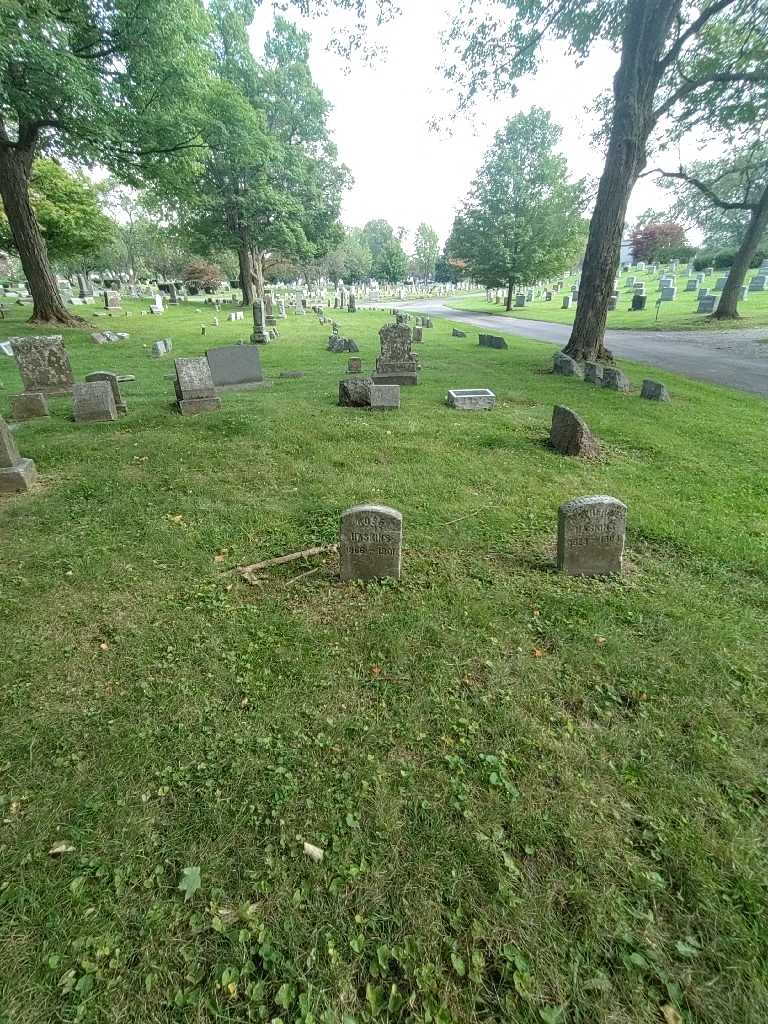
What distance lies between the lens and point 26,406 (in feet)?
28.5

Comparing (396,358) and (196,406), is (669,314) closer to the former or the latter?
(396,358)

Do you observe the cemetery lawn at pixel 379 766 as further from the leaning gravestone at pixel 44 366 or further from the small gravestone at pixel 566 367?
the small gravestone at pixel 566 367

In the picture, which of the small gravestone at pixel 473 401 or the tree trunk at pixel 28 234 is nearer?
the small gravestone at pixel 473 401

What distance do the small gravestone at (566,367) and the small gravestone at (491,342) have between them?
17.5ft

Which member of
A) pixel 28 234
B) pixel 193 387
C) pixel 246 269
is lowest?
pixel 193 387

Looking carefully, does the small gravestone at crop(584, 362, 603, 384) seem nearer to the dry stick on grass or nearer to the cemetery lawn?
the cemetery lawn

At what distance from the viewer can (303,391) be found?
1102 centimetres

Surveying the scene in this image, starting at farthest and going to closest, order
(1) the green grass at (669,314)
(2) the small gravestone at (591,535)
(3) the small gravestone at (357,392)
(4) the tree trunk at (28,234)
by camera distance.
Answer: (1) the green grass at (669,314), (4) the tree trunk at (28,234), (3) the small gravestone at (357,392), (2) the small gravestone at (591,535)

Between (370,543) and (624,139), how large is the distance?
13689 millimetres

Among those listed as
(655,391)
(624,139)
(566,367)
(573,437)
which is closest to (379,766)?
(573,437)

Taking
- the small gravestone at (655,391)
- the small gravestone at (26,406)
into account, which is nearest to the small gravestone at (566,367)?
the small gravestone at (655,391)

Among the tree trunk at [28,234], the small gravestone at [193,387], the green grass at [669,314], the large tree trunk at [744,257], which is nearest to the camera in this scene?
the small gravestone at [193,387]

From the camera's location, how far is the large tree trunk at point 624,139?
11188mm

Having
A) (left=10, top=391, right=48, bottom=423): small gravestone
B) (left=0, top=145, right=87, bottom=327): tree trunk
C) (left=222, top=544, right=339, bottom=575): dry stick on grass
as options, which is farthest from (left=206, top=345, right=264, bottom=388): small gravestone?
(left=0, top=145, right=87, bottom=327): tree trunk
